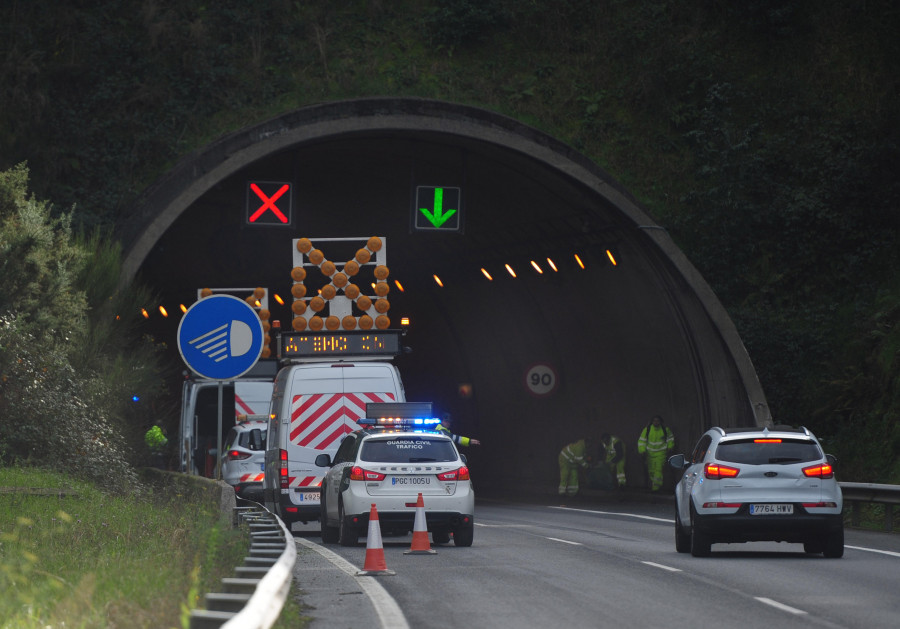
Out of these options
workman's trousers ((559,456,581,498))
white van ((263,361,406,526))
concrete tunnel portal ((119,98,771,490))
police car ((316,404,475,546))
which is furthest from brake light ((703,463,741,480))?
workman's trousers ((559,456,581,498))

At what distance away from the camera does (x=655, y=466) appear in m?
31.8

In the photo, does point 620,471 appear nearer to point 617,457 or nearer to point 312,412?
point 617,457

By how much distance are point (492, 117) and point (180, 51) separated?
785cm

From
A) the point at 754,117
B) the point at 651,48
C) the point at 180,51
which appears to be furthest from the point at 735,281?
the point at 180,51

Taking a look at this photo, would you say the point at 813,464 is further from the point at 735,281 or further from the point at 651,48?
the point at 651,48

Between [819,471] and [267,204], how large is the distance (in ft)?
51.7

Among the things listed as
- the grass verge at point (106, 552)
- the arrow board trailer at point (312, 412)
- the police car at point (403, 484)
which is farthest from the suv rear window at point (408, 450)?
the arrow board trailer at point (312, 412)

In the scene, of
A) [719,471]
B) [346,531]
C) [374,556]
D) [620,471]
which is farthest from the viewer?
[620,471]

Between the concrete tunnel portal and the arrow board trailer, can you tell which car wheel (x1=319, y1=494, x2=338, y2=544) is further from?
the concrete tunnel portal

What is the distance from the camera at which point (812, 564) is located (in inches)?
643

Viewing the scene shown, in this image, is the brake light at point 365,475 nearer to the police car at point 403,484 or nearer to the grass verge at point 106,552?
the police car at point 403,484

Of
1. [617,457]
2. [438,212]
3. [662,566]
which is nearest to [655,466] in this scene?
[617,457]

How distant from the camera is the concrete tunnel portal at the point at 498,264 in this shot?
2925 centimetres

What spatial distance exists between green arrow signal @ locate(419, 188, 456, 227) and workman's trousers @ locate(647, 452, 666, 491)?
688 centimetres
